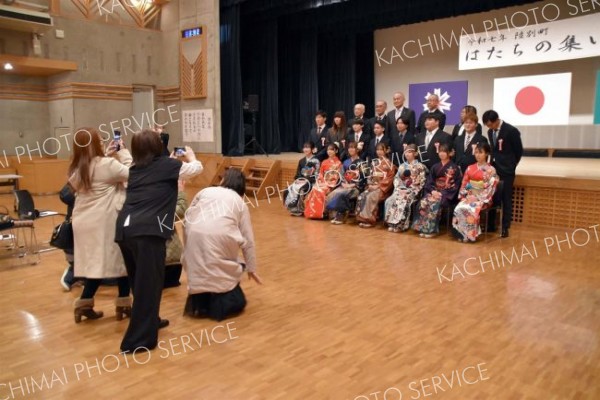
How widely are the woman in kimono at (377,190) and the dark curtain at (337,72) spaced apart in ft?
18.2

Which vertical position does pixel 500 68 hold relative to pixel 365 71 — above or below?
below

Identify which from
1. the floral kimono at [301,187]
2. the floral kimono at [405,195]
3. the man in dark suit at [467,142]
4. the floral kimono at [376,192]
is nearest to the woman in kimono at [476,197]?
the man in dark suit at [467,142]

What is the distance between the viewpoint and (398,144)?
19.5ft

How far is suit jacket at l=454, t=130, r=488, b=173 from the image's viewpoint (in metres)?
5.22

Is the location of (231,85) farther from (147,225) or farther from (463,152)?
(147,225)

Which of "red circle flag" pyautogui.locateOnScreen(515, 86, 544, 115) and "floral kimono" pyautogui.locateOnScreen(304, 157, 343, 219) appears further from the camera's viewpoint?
"red circle flag" pyautogui.locateOnScreen(515, 86, 544, 115)

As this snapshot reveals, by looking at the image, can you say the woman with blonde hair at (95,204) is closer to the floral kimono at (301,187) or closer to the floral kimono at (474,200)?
the floral kimono at (474,200)

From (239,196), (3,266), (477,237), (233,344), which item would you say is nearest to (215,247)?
(239,196)

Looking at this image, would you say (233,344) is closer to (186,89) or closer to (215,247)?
(215,247)

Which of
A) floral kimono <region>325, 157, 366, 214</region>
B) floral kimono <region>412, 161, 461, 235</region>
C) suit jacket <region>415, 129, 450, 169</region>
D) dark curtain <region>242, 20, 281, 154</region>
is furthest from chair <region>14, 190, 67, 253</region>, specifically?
dark curtain <region>242, 20, 281, 154</region>

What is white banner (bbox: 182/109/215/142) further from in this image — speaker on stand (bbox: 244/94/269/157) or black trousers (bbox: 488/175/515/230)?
black trousers (bbox: 488/175/515/230)

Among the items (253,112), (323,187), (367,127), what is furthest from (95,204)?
(253,112)

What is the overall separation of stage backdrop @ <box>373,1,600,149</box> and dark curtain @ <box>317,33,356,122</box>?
1.93 ft

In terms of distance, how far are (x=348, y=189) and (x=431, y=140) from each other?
3.69 feet
